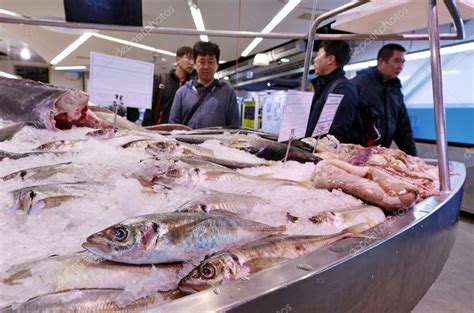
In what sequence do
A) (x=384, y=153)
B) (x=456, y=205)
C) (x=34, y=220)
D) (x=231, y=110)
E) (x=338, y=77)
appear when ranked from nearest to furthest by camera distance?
(x=34, y=220) → (x=456, y=205) → (x=384, y=153) → (x=338, y=77) → (x=231, y=110)

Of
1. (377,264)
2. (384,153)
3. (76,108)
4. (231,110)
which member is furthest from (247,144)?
(231,110)

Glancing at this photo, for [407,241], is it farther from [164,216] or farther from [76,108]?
[76,108]

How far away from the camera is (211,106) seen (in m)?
3.61

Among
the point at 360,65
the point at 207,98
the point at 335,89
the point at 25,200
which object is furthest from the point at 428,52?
the point at 25,200

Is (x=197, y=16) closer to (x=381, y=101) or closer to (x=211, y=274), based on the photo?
(x=381, y=101)

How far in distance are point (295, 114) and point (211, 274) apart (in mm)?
1129

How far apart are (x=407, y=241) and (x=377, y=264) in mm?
216

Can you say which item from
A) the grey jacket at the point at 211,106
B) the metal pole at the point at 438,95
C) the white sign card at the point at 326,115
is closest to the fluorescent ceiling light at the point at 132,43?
the grey jacket at the point at 211,106

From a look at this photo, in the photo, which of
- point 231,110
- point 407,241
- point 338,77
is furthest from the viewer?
point 231,110

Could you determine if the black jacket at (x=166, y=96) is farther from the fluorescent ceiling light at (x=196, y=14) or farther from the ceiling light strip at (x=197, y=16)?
the ceiling light strip at (x=197, y=16)

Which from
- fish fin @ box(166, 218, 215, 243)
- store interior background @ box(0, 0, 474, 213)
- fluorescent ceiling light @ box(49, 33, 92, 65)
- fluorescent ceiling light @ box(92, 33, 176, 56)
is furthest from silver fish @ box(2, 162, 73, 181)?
fluorescent ceiling light @ box(92, 33, 176, 56)

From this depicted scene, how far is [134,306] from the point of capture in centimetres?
65

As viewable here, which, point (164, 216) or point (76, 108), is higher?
point (76, 108)

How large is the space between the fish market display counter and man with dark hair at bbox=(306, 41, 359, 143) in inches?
62.7
